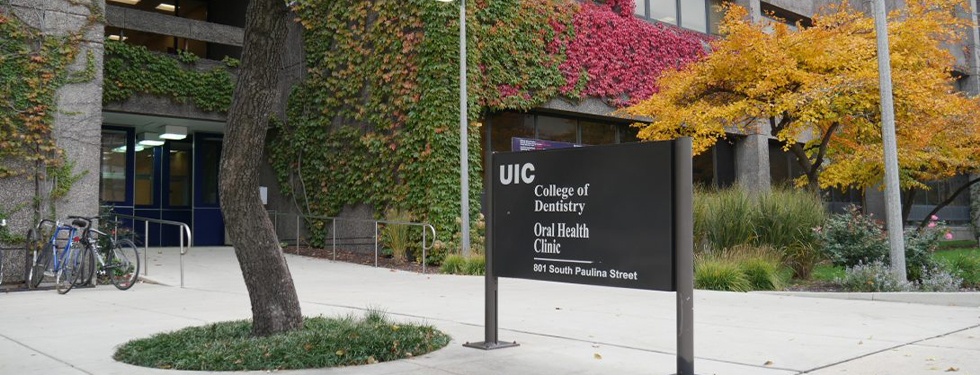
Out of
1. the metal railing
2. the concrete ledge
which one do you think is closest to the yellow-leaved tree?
the metal railing

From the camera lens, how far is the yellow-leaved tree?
16922 mm

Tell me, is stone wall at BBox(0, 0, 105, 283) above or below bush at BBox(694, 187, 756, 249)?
above

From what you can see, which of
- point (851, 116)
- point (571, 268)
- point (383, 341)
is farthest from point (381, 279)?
point (851, 116)

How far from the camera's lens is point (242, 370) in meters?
5.71

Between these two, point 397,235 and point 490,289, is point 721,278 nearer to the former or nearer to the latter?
point 490,289

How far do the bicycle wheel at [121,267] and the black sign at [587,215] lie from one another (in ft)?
26.2

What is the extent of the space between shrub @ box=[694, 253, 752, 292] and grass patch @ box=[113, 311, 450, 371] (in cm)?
594

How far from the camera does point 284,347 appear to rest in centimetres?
595

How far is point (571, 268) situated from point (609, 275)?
0.41m

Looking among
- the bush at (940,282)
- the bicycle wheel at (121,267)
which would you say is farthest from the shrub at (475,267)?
the bush at (940,282)

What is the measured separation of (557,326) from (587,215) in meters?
2.61

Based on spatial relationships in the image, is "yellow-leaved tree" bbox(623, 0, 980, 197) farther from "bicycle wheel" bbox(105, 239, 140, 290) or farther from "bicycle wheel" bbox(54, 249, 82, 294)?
"bicycle wheel" bbox(54, 249, 82, 294)

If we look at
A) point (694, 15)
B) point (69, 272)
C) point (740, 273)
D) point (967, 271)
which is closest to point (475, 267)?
point (740, 273)

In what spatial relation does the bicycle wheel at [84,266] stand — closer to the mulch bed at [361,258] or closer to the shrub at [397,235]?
the mulch bed at [361,258]
